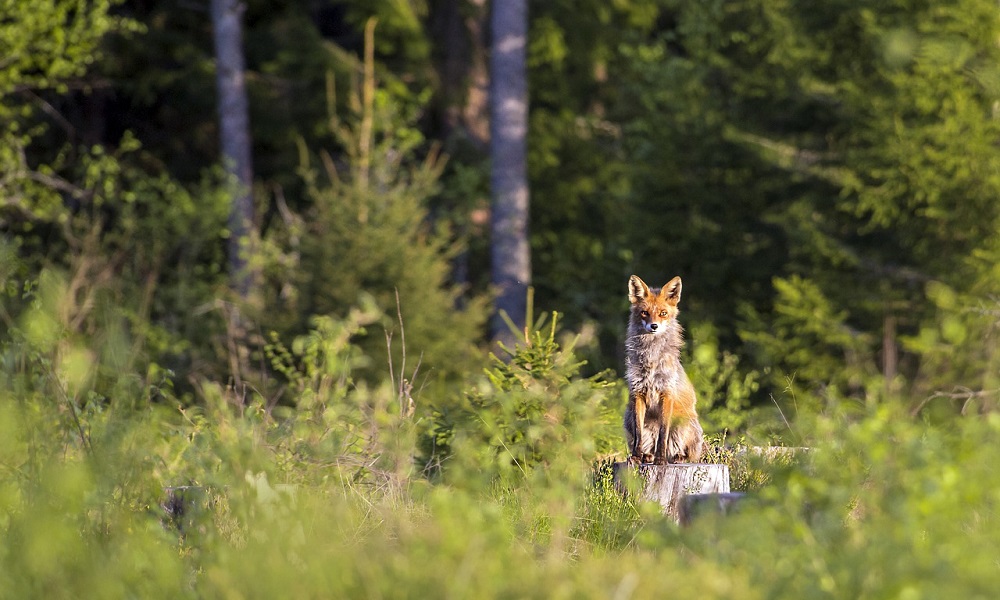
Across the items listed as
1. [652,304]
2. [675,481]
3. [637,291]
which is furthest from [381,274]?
[675,481]

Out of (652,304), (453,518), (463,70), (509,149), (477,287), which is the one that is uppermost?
(463,70)

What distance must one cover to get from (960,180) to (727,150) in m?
4.54

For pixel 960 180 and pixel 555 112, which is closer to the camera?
pixel 960 180

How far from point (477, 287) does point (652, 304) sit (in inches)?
684

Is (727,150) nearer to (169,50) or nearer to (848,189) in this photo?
(848,189)

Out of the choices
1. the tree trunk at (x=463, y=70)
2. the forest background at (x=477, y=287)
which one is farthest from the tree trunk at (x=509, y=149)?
A: the tree trunk at (x=463, y=70)

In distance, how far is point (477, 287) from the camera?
25266mm

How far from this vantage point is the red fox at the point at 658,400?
7.62 m

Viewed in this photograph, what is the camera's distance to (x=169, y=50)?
25.5m

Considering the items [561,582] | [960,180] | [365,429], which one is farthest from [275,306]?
[561,582]

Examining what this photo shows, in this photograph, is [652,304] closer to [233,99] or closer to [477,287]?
[233,99]

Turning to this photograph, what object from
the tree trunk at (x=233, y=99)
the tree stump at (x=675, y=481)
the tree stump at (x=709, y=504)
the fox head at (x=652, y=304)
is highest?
the tree trunk at (x=233, y=99)

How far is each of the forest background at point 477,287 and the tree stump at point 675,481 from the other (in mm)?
231

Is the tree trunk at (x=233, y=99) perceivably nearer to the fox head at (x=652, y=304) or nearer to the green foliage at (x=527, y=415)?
the green foliage at (x=527, y=415)
